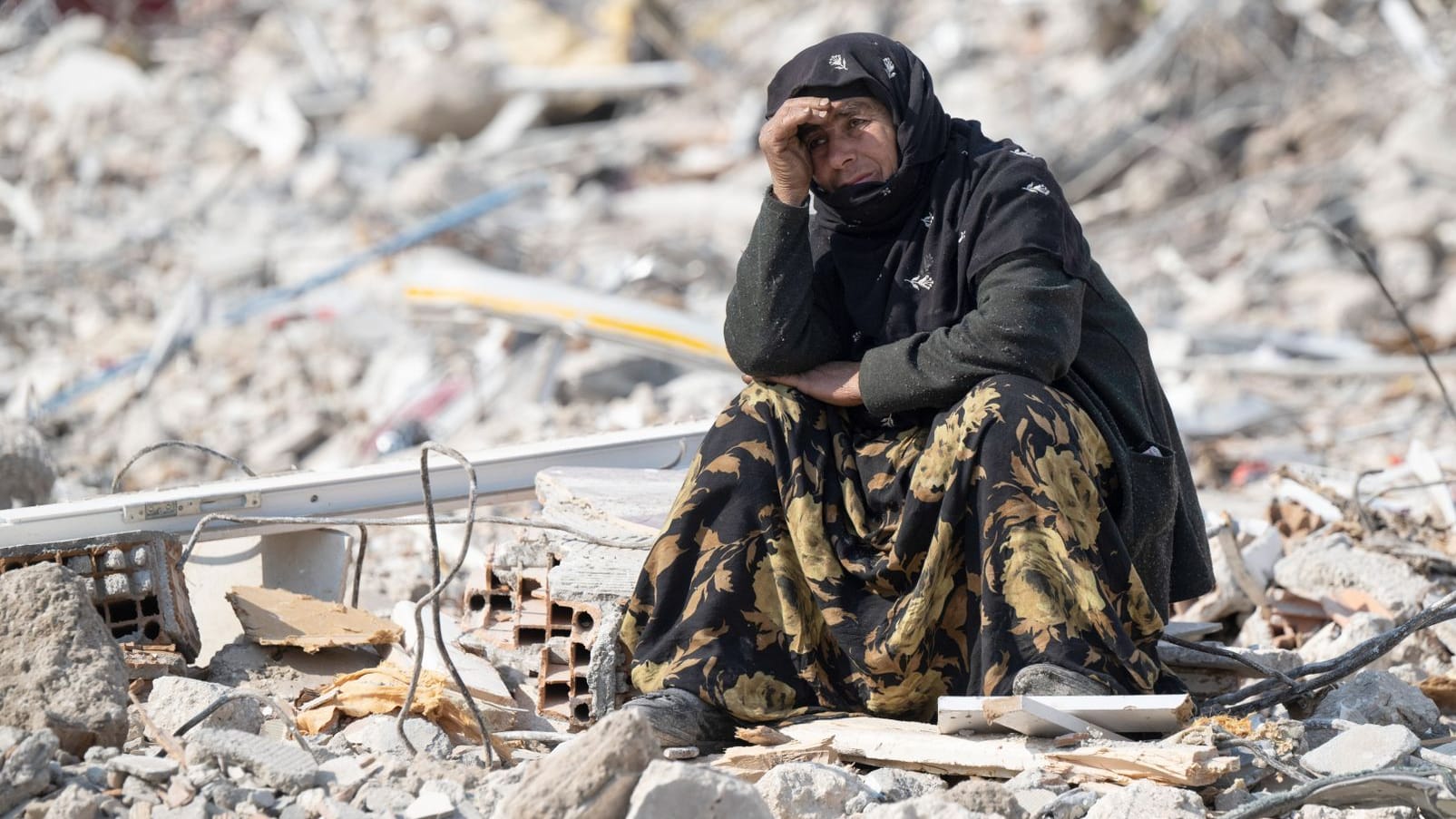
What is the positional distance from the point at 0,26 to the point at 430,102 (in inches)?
254

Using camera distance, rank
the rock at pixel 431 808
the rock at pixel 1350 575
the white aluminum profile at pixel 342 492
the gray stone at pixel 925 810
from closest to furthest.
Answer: the gray stone at pixel 925 810
the rock at pixel 431 808
the white aluminum profile at pixel 342 492
the rock at pixel 1350 575

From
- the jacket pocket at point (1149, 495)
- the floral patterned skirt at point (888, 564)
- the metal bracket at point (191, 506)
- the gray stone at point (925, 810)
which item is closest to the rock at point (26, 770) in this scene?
the floral patterned skirt at point (888, 564)

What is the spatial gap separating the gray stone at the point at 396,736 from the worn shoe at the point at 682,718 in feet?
1.25

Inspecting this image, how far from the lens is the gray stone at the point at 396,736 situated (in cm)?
309

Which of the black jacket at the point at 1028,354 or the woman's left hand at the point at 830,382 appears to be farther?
the woman's left hand at the point at 830,382

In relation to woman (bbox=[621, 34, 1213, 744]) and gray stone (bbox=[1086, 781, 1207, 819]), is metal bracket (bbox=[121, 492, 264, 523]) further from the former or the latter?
gray stone (bbox=[1086, 781, 1207, 819])

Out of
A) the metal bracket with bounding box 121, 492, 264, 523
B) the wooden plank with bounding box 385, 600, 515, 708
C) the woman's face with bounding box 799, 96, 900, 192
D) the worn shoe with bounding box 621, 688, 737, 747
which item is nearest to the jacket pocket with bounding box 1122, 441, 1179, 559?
the woman's face with bounding box 799, 96, 900, 192

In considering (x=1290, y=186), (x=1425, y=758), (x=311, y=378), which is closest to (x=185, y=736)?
(x=1425, y=758)

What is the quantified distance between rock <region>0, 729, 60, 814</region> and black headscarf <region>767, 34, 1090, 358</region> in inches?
69.8

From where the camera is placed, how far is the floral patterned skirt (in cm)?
296

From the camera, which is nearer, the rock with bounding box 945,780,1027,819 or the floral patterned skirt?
the rock with bounding box 945,780,1027,819

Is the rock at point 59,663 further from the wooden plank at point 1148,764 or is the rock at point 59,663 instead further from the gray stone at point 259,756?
the wooden plank at point 1148,764

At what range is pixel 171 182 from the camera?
14.4 meters

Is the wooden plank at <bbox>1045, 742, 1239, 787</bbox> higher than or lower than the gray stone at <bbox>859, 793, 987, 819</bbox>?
lower
